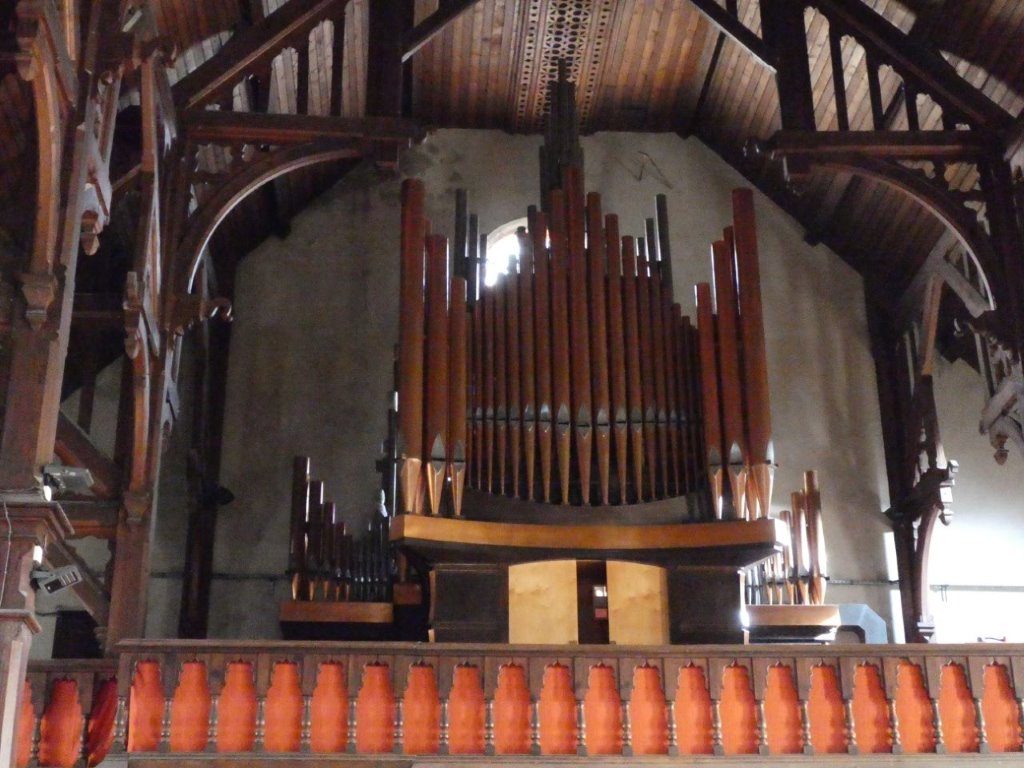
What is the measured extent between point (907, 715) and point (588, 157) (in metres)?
9.06

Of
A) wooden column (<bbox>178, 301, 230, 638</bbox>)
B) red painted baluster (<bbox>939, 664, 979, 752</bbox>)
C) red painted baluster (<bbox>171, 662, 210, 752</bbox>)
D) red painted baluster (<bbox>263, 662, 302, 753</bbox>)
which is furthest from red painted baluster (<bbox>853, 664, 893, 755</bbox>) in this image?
wooden column (<bbox>178, 301, 230, 638</bbox>)

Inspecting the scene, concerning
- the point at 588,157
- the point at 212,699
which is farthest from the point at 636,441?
the point at 588,157

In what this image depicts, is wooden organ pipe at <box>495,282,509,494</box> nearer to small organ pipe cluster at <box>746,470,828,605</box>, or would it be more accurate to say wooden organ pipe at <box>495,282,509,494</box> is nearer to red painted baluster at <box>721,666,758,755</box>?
red painted baluster at <box>721,666,758,755</box>

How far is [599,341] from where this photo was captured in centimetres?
1185

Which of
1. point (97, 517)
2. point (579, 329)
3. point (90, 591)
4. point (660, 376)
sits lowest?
point (90, 591)

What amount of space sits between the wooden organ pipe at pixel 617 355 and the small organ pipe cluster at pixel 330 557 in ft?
9.36

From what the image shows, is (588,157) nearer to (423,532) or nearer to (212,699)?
(423,532)

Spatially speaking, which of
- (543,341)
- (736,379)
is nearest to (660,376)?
(736,379)

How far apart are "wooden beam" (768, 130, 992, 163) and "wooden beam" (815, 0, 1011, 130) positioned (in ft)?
0.77

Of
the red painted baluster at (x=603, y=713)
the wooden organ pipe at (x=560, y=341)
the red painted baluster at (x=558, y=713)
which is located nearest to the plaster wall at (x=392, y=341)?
the wooden organ pipe at (x=560, y=341)

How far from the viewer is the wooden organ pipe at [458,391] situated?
35.7 feet

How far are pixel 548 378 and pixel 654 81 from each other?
5902 mm

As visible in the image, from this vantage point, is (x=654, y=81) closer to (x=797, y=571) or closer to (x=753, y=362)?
(x=753, y=362)

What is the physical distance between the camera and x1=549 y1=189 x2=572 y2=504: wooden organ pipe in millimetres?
→ 11273
